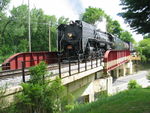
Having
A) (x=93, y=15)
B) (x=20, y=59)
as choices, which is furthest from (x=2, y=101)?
(x=93, y=15)

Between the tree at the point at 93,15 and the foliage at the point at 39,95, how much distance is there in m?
63.9

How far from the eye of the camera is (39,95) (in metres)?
6.80

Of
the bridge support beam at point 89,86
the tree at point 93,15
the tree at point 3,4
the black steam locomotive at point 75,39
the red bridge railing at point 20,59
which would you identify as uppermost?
the tree at point 93,15

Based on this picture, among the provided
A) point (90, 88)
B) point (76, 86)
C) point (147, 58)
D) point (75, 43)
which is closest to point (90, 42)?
point (75, 43)

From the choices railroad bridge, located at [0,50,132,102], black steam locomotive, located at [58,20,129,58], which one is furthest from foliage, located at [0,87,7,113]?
black steam locomotive, located at [58,20,129,58]

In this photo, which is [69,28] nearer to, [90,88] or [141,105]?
[90,88]

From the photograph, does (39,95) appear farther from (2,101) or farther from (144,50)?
(144,50)

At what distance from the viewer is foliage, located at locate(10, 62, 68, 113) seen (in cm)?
661

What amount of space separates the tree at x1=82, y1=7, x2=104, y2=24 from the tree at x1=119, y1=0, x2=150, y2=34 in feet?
204

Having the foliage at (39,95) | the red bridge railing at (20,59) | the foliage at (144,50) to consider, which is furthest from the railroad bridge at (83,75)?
the foliage at (144,50)

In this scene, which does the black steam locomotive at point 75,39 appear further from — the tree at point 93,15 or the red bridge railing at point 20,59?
the tree at point 93,15

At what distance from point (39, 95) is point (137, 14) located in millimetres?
4824

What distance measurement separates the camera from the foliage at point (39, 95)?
661 centimetres

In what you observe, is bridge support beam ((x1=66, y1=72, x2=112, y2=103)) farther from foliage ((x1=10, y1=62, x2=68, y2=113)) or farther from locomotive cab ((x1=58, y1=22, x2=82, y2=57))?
foliage ((x1=10, y1=62, x2=68, y2=113))
